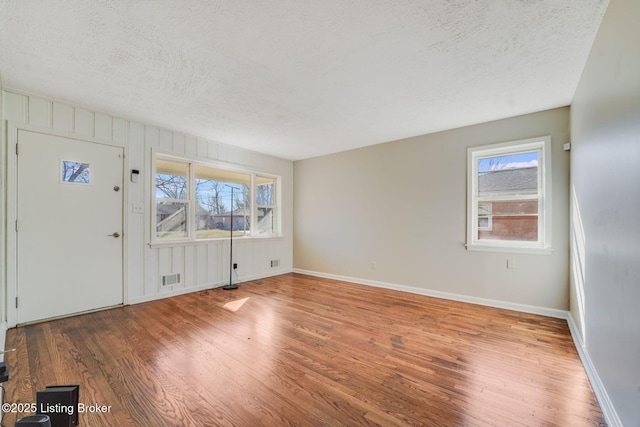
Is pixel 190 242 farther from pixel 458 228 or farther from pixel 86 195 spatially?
pixel 458 228

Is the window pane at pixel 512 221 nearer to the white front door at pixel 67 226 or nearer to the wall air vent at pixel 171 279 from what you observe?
the wall air vent at pixel 171 279

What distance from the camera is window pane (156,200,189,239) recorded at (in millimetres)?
3922

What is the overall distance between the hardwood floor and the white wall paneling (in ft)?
2.03

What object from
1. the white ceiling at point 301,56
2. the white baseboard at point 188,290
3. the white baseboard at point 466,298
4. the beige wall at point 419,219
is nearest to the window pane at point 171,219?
the white baseboard at point 188,290

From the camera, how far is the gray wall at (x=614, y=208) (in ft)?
4.05

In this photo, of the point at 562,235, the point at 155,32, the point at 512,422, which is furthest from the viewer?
the point at 562,235

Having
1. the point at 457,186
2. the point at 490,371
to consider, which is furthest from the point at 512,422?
the point at 457,186

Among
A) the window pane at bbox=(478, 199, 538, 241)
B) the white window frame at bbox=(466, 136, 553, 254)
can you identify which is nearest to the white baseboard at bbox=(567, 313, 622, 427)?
the white window frame at bbox=(466, 136, 553, 254)

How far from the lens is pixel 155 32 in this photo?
6.22 feet

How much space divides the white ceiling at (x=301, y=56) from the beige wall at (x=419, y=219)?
2.18 feet

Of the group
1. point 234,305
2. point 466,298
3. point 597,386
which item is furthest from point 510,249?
point 234,305

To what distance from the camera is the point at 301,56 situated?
7.09 feet

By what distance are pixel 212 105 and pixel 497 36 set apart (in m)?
2.90

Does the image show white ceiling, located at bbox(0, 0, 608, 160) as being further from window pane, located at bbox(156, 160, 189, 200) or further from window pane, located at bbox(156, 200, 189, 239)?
window pane, located at bbox(156, 200, 189, 239)
